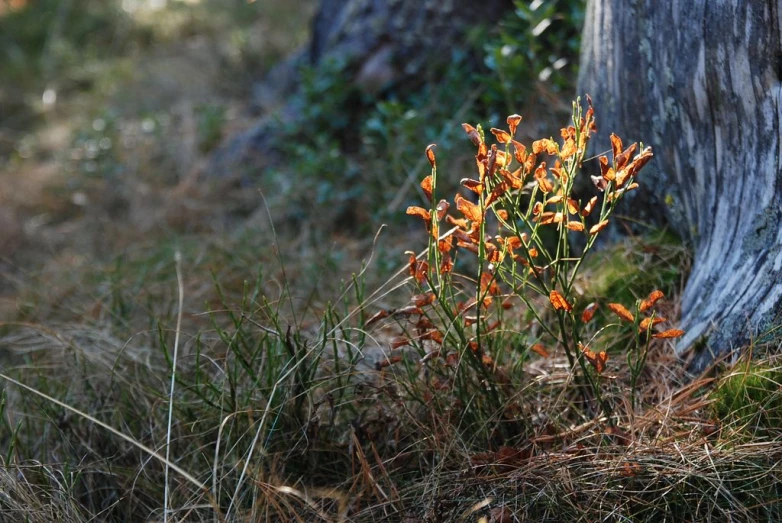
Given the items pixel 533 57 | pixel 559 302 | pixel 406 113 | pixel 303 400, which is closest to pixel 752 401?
pixel 559 302

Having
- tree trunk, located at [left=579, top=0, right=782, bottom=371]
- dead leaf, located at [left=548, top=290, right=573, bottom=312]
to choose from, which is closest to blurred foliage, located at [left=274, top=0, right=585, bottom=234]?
tree trunk, located at [left=579, top=0, right=782, bottom=371]

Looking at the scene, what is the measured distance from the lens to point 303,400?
203 centimetres

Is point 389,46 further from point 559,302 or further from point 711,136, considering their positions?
point 559,302

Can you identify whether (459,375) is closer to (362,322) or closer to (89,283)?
(362,322)

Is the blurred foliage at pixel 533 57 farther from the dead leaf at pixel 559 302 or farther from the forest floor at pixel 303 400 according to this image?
the dead leaf at pixel 559 302

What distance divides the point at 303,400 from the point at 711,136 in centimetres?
132

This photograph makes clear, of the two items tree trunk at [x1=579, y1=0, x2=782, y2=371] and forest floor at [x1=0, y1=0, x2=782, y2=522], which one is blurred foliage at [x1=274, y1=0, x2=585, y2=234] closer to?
forest floor at [x1=0, y1=0, x2=782, y2=522]

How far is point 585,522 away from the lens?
167 centimetres

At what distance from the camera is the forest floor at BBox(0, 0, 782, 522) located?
172 cm

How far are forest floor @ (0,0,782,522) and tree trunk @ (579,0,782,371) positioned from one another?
5.3 inches

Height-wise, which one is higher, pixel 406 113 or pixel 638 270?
pixel 406 113

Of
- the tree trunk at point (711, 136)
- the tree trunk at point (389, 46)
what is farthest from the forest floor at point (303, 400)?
the tree trunk at point (389, 46)

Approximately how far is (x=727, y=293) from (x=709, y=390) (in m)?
0.27

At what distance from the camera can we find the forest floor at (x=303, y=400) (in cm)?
172
